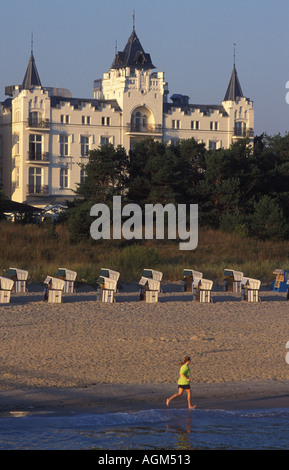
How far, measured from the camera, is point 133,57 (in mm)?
58812

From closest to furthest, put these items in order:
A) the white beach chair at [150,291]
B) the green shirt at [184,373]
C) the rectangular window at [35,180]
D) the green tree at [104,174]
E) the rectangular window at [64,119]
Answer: the green shirt at [184,373]
the white beach chair at [150,291]
the green tree at [104,174]
the rectangular window at [35,180]
the rectangular window at [64,119]

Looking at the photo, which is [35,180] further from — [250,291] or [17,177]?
[250,291]

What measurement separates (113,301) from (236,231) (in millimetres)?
17804

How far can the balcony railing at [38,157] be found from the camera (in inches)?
2126

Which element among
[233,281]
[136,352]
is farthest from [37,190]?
[136,352]

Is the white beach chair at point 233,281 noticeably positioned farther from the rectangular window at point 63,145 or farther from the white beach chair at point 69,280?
the rectangular window at point 63,145

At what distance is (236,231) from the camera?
124 ft

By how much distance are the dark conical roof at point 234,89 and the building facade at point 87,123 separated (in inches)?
43.1

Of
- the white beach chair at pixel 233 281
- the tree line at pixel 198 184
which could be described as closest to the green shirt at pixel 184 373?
the white beach chair at pixel 233 281

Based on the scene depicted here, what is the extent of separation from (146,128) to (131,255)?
97.4ft

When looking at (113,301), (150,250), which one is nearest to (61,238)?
(150,250)
